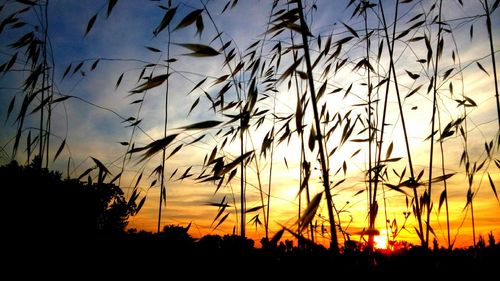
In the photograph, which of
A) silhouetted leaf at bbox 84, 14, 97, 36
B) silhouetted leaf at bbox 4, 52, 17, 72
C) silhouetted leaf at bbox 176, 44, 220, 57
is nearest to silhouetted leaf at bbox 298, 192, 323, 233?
silhouetted leaf at bbox 176, 44, 220, 57

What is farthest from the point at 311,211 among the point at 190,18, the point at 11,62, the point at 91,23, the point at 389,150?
the point at 11,62

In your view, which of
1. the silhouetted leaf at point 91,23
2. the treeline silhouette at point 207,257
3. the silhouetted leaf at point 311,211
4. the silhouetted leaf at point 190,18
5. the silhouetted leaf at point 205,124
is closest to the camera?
the silhouetted leaf at point 311,211

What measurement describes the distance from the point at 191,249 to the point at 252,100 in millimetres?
1194

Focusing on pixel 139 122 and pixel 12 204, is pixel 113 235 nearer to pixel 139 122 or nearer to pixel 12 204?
pixel 139 122

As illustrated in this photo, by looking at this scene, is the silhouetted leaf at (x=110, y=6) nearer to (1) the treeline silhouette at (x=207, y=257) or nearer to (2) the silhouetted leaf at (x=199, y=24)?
(2) the silhouetted leaf at (x=199, y=24)

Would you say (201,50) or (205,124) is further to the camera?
(201,50)

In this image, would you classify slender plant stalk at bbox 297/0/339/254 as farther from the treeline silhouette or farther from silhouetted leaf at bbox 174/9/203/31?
silhouetted leaf at bbox 174/9/203/31

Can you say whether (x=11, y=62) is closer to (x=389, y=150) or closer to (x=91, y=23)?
(x=91, y=23)

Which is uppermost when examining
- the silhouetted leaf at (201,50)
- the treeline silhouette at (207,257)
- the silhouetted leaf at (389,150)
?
the silhouetted leaf at (201,50)

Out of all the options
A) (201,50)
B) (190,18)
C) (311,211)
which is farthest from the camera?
(190,18)

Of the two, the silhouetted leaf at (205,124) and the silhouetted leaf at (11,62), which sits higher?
the silhouetted leaf at (11,62)

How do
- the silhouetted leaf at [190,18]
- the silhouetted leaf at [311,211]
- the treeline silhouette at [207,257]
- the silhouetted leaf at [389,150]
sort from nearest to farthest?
the silhouetted leaf at [311,211], the treeline silhouette at [207,257], the silhouetted leaf at [190,18], the silhouetted leaf at [389,150]

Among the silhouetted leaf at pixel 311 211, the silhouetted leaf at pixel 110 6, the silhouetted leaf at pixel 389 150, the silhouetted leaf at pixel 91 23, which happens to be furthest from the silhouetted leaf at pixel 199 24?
the silhouetted leaf at pixel 389 150

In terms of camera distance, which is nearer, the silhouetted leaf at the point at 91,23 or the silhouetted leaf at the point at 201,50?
the silhouetted leaf at the point at 201,50
